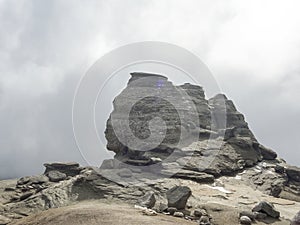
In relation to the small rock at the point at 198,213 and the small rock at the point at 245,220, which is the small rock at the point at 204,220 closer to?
the small rock at the point at 198,213

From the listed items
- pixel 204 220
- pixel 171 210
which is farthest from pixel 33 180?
pixel 204 220

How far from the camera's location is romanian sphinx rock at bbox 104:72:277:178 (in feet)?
134

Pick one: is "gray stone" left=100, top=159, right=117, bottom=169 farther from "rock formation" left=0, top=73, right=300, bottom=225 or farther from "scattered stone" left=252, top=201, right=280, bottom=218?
"scattered stone" left=252, top=201, right=280, bottom=218

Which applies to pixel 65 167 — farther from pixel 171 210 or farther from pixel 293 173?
pixel 293 173

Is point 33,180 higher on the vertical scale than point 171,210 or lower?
higher

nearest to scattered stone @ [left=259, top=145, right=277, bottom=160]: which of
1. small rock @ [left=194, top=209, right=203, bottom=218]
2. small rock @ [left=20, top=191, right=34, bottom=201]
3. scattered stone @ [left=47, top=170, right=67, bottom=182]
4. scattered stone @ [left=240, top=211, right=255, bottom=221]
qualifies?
scattered stone @ [left=47, top=170, right=67, bottom=182]


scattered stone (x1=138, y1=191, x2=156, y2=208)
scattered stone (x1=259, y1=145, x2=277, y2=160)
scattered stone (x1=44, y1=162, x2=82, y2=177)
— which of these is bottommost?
scattered stone (x1=138, y1=191, x2=156, y2=208)

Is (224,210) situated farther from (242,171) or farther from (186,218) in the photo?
(242,171)

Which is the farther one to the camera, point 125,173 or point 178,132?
point 178,132

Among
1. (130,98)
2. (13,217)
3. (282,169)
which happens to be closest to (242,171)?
(282,169)

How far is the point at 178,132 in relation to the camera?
44.6m

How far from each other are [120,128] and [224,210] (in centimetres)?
2302

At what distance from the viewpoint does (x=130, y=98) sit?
1909 inches

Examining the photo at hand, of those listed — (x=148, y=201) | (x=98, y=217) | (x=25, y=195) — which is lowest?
(x=25, y=195)
